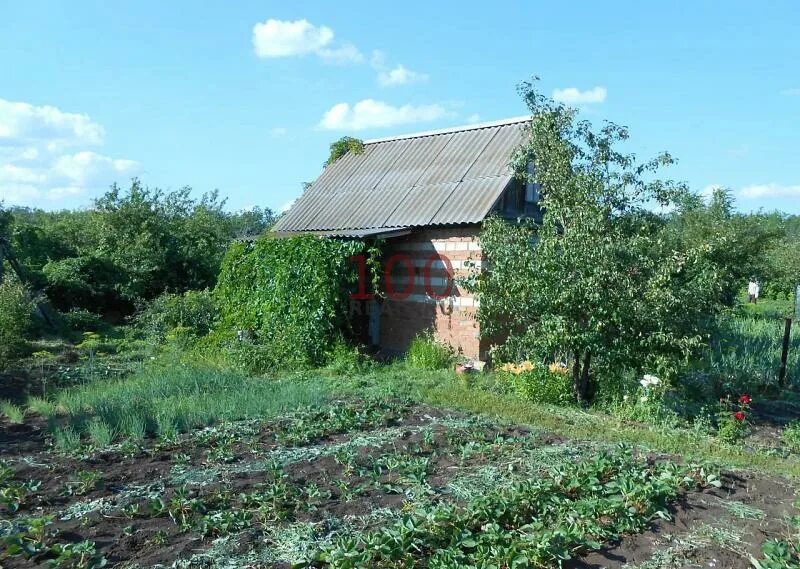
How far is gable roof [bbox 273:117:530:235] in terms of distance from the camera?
12414mm

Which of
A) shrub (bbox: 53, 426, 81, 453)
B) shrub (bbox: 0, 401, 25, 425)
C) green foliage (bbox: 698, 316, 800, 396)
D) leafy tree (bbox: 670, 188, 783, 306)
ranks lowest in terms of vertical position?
shrub (bbox: 0, 401, 25, 425)

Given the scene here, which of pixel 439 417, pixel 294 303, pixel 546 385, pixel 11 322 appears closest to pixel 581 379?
pixel 546 385

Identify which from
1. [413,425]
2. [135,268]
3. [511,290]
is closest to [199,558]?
[413,425]

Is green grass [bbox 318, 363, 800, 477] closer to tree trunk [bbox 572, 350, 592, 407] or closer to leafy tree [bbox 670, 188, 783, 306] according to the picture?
tree trunk [bbox 572, 350, 592, 407]

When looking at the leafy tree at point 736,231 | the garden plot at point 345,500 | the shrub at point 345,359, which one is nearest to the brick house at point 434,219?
the shrub at point 345,359

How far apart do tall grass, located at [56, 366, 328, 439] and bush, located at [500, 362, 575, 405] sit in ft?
9.33

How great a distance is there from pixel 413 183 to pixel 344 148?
4604 mm

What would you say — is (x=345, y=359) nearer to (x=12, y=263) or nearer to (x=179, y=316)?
(x=179, y=316)

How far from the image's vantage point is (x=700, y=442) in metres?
7.58

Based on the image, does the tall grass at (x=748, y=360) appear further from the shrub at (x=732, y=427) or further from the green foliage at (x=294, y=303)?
the green foliage at (x=294, y=303)

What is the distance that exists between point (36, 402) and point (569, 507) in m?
6.72

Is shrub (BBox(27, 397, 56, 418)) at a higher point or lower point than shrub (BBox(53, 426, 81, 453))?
lower

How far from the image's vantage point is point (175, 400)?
848 centimetres

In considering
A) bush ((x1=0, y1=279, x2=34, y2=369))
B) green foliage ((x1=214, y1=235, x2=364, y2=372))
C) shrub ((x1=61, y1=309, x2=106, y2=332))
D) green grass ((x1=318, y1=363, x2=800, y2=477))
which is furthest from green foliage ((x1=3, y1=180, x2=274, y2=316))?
green grass ((x1=318, y1=363, x2=800, y2=477))
